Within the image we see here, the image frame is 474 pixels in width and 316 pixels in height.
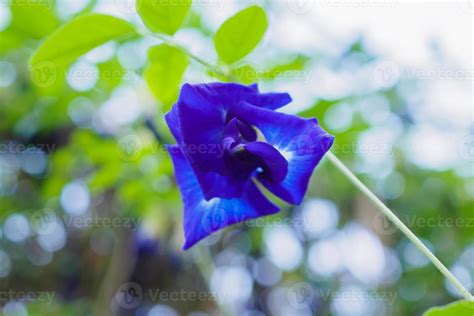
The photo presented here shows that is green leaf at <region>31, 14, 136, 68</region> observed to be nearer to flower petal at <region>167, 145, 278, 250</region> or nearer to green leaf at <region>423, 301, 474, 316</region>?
flower petal at <region>167, 145, 278, 250</region>

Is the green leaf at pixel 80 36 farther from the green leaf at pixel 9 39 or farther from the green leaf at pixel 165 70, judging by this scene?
the green leaf at pixel 9 39

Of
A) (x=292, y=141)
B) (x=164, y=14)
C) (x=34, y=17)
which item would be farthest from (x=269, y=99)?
(x=34, y=17)

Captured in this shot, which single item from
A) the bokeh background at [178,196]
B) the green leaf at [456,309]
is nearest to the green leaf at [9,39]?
the bokeh background at [178,196]

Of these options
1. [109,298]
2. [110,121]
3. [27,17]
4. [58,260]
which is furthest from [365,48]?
[58,260]

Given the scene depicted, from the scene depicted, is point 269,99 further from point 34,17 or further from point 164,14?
point 34,17

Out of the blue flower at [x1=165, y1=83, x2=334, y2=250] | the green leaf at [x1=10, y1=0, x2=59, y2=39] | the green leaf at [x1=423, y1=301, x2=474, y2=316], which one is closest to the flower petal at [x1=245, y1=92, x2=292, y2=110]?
the blue flower at [x1=165, y1=83, x2=334, y2=250]

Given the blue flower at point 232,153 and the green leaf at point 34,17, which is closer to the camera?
the blue flower at point 232,153
